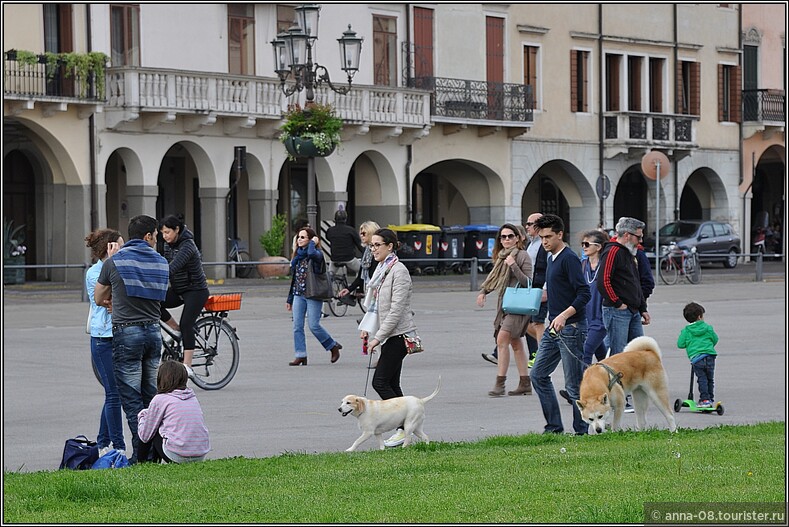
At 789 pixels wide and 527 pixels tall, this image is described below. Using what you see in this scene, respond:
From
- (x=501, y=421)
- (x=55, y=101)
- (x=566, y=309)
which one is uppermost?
(x=55, y=101)

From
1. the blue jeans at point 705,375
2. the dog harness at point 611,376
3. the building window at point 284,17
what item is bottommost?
the blue jeans at point 705,375

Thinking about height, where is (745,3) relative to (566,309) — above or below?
above

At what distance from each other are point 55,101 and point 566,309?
82.3 ft

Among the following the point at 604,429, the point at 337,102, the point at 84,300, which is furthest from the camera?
the point at 337,102

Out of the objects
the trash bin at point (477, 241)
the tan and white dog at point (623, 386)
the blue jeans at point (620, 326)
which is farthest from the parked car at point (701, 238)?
the tan and white dog at point (623, 386)

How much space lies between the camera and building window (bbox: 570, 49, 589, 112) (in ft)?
156

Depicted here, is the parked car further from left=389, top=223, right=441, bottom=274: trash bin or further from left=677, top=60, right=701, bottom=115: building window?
left=389, top=223, right=441, bottom=274: trash bin

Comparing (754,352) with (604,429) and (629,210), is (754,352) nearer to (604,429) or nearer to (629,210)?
(604,429)

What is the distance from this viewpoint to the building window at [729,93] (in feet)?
172

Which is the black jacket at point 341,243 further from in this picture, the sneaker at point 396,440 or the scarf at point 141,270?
the scarf at point 141,270

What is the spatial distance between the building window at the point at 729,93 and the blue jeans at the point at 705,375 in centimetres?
4057

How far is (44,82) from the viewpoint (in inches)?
1356

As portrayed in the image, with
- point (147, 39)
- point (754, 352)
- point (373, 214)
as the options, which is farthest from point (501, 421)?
point (373, 214)

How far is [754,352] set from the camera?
19016 mm
